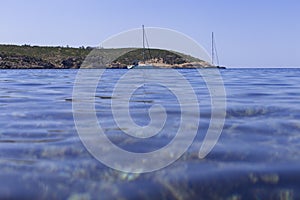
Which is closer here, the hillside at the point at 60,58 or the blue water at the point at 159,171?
the blue water at the point at 159,171

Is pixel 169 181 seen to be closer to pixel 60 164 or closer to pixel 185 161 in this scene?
pixel 185 161

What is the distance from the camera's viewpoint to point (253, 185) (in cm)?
315

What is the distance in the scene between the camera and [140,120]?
21.0 feet

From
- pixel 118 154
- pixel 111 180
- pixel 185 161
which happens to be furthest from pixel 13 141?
pixel 185 161

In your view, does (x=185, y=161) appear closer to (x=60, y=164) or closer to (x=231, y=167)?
(x=231, y=167)

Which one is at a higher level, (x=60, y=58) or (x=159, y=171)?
(x=60, y=58)

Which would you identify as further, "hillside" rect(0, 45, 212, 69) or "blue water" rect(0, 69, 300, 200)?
Result: "hillside" rect(0, 45, 212, 69)

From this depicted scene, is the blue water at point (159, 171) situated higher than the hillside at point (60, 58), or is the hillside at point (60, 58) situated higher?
the hillside at point (60, 58)

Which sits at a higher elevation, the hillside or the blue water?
the hillside

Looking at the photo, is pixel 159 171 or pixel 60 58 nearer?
pixel 159 171

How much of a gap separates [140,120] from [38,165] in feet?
9.48

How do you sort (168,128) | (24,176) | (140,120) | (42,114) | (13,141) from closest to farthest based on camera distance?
(24,176), (13,141), (168,128), (140,120), (42,114)

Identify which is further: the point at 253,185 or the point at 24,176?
the point at 24,176

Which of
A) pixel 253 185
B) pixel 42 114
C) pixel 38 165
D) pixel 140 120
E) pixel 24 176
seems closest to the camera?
pixel 253 185
